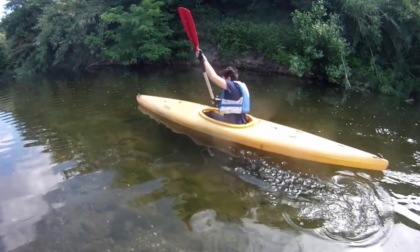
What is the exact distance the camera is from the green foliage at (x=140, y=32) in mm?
11680

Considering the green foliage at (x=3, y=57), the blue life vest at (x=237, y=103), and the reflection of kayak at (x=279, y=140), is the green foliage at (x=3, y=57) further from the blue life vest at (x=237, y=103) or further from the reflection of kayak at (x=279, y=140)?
the blue life vest at (x=237, y=103)

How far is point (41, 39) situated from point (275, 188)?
43.5ft

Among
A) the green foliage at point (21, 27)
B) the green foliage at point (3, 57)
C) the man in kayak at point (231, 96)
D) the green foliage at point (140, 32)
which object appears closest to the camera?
the man in kayak at point (231, 96)

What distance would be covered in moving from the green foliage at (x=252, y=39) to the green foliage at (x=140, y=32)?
6.22 ft

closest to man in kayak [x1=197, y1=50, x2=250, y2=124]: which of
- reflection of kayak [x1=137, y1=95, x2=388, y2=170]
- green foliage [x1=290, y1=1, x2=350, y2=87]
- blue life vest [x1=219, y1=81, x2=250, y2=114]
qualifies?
blue life vest [x1=219, y1=81, x2=250, y2=114]

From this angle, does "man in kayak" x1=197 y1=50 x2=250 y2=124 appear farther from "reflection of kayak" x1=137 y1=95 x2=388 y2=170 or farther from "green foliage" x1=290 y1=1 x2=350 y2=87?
"green foliage" x1=290 y1=1 x2=350 y2=87

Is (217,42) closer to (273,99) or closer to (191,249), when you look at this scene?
(273,99)

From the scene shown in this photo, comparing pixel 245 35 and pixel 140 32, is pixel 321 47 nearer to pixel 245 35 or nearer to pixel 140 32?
pixel 245 35

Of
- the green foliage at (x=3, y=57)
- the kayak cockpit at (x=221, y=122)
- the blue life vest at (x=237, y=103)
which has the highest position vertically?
the blue life vest at (x=237, y=103)

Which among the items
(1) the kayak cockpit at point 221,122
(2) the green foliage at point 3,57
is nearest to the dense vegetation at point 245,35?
(2) the green foliage at point 3,57

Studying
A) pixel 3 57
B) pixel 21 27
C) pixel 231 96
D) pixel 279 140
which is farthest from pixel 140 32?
pixel 3 57

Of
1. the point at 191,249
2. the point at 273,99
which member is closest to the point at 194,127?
the point at 191,249

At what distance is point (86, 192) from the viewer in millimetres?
4008

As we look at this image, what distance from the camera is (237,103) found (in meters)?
4.90
